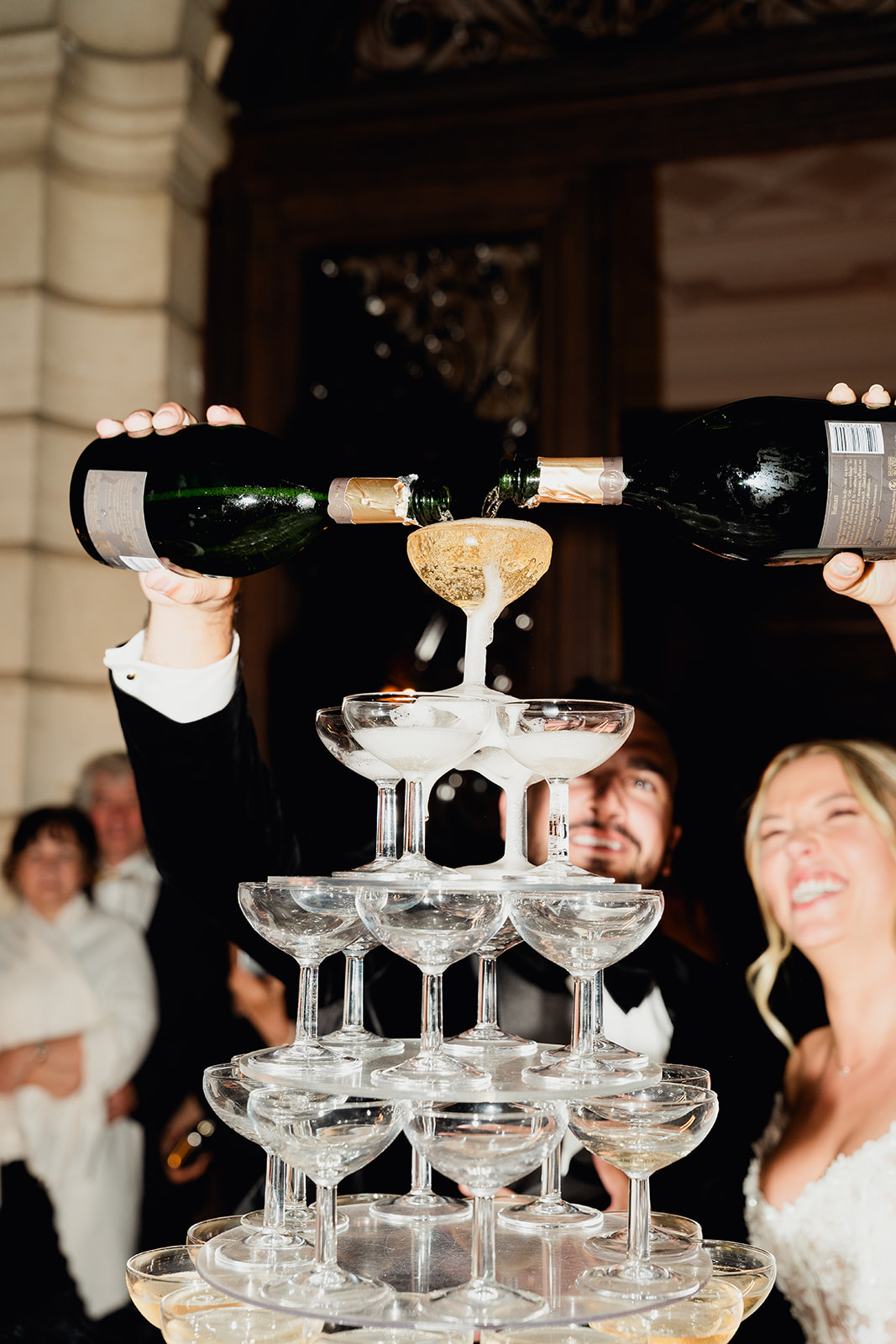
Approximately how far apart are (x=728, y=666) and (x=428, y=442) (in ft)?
2.16

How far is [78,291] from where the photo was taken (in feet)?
7.66

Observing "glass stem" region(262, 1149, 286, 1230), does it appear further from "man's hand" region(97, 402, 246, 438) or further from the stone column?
the stone column

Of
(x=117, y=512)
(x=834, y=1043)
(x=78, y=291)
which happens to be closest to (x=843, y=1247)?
(x=834, y=1043)

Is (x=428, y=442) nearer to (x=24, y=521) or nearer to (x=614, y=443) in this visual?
(x=614, y=443)

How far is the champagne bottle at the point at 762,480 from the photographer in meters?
0.98

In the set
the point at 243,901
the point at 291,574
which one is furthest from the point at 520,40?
the point at 243,901

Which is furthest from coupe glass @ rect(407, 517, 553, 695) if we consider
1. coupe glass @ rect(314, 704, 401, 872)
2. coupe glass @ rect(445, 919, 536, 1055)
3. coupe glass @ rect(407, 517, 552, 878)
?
coupe glass @ rect(445, 919, 536, 1055)

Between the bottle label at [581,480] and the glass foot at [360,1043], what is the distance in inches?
16.6

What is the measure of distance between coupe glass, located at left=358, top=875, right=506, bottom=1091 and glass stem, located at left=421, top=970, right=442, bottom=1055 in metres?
0.01

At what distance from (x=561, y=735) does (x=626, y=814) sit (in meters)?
1.03

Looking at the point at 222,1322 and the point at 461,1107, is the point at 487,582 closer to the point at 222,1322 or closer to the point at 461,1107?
the point at 461,1107

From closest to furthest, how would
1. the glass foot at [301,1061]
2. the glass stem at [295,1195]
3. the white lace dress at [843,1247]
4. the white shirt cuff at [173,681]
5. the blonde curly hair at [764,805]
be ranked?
the glass foot at [301,1061] → the glass stem at [295,1195] → the white shirt cuff at [173,681] → the white lace dress at [843,1247] → the blonde curly hair at [764,805]

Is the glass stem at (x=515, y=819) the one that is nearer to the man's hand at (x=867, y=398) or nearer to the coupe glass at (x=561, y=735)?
the coupe glass at (x=561, y=735)

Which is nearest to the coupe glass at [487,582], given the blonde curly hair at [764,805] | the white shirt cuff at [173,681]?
the white shirt cuff at [173,681]
